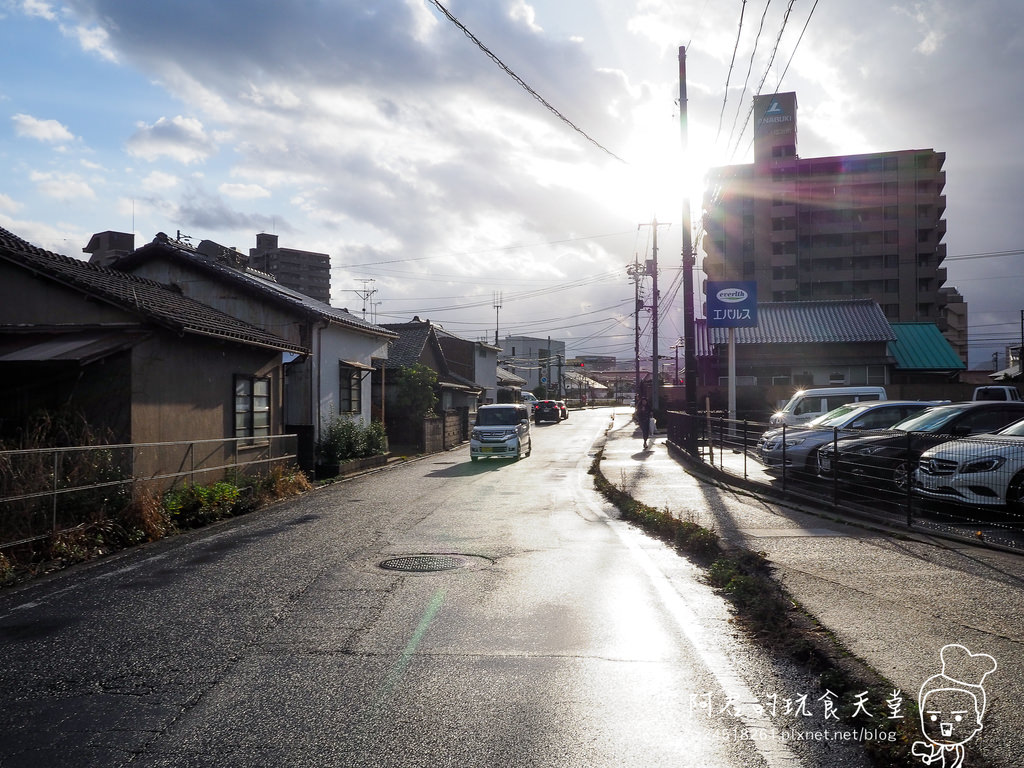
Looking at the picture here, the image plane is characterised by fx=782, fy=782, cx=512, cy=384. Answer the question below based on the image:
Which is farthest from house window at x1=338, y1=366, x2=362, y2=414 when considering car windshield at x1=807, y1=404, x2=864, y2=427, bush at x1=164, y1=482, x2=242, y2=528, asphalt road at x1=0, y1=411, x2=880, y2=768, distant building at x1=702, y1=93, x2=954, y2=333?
distant building at x1=702, y1=93, x2=954, y2=333

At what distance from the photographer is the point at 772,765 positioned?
3629 millimetres

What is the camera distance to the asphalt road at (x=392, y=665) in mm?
3785

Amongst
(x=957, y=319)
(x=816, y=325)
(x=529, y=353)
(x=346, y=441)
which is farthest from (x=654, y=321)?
(x=529, y=353)

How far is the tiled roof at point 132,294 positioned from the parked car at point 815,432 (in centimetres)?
1091

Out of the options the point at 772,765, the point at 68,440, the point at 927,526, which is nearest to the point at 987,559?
the point at 927,526

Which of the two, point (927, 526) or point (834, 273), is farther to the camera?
point (834, 273)

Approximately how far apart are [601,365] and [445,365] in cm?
13599

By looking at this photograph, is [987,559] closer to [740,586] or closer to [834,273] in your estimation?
[740,586]

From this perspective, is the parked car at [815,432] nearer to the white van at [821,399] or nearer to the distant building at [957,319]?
the white van at [821,399]

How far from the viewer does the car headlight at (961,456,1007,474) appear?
32.4 feet

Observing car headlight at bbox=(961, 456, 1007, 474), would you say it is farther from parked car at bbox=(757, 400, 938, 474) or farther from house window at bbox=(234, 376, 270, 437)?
house window at bbox=(234, 376, 270, 437)

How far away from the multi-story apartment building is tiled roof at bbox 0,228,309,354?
48.3m

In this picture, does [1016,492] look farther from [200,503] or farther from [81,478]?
[81,478]

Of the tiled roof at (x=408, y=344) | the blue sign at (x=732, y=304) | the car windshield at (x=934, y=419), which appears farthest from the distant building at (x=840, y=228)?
the car windshield at (x=934, y=419)
